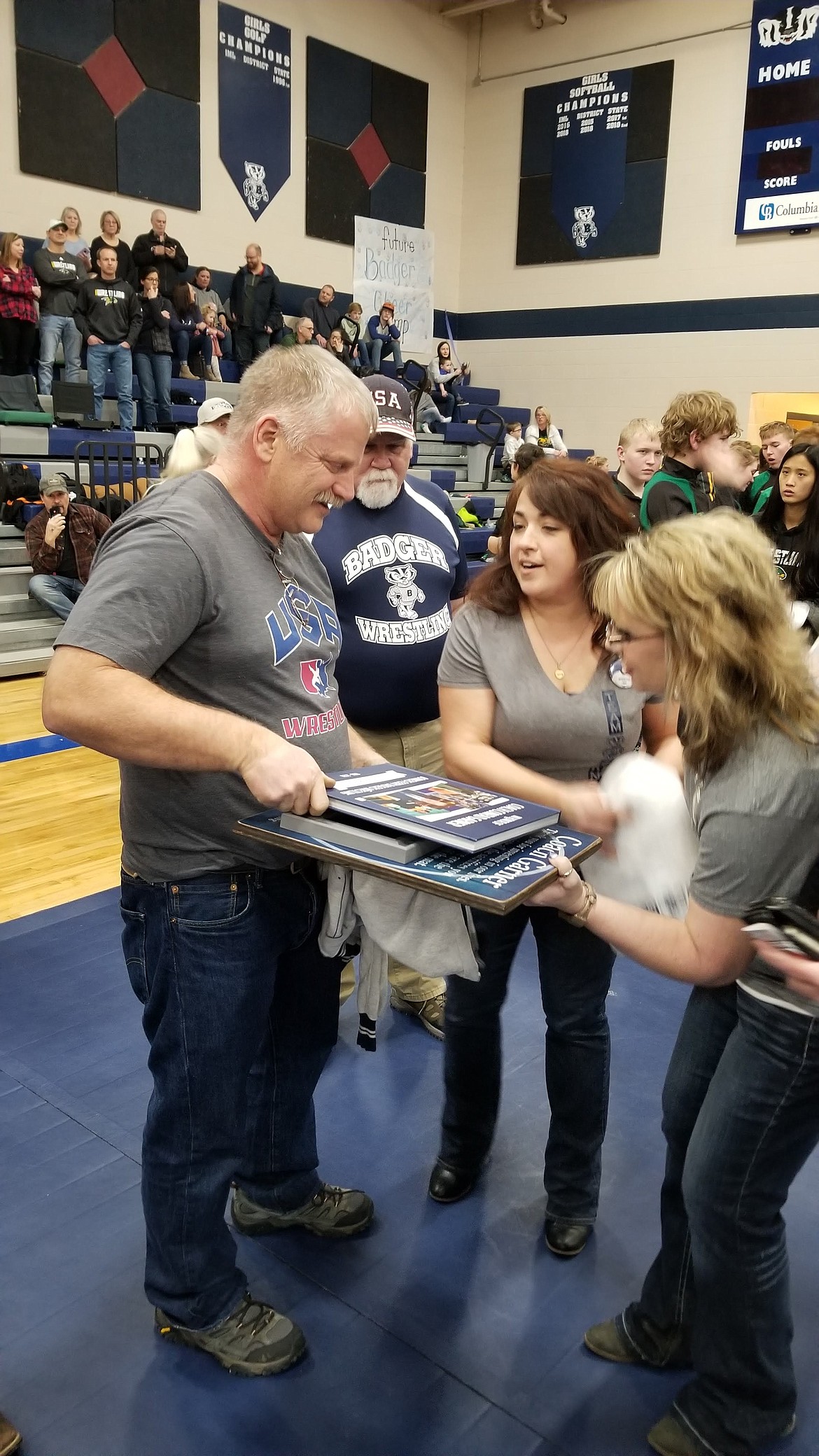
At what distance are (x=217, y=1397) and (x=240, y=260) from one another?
1334 centimetres

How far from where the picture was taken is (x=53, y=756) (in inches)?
215

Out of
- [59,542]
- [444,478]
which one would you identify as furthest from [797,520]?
[444,478]

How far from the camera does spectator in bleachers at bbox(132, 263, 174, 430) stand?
34.3 feet

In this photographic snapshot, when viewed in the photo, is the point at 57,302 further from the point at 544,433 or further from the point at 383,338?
the point at 544,433

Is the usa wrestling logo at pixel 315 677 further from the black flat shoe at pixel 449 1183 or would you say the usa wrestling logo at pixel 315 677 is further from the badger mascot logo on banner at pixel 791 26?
the badger mascot logo on banner at pixel 791 26

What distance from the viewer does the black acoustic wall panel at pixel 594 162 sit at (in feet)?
43.9

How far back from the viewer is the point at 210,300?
12.1 metres

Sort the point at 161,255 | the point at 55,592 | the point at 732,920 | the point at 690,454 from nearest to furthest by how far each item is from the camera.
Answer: the point at 732,920
the point at 690,454
the point at 55,592
the point at 161,255

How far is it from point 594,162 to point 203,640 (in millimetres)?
14556

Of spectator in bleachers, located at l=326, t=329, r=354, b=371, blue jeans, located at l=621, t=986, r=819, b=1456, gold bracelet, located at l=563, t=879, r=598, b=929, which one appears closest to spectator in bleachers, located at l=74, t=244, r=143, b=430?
spectator in bleachers, located at l=326, t=329, r=354, b=371

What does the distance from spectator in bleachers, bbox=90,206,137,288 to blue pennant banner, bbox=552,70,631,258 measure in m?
6.59

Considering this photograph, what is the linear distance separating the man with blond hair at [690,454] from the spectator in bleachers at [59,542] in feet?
16.2

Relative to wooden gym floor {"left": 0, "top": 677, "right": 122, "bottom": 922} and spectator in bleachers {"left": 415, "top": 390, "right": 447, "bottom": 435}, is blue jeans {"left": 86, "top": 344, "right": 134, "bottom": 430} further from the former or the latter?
wooden gym floor {"left": 0, "top": 677, "right": 122, "bottom": 922}

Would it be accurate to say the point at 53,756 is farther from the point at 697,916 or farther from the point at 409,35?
the point at 409,35
